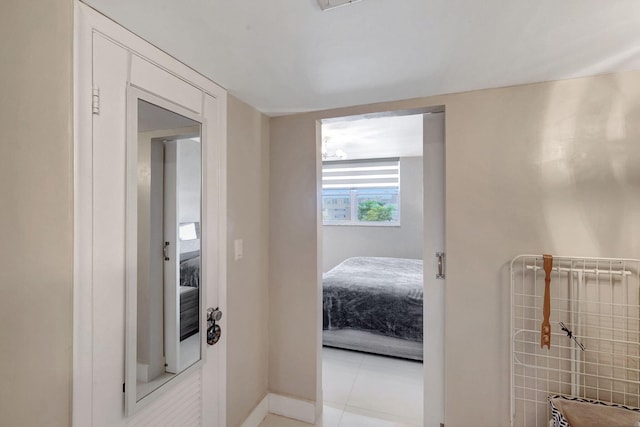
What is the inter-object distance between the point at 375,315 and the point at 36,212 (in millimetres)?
2597

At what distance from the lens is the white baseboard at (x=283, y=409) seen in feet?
6.46

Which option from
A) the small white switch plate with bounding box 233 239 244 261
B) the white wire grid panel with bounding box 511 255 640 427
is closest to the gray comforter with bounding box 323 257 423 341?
the white wire grid panel with bounding box 511 255 640 427

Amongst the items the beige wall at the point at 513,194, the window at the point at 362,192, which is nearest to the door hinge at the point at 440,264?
the beige wall at the point at 513,194

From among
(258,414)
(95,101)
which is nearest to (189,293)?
(95,101)

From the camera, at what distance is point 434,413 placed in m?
1.82

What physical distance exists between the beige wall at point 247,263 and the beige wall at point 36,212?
2.75ft

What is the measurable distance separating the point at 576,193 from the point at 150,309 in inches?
84.2

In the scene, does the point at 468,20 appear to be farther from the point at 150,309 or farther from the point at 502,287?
the point at 150,309

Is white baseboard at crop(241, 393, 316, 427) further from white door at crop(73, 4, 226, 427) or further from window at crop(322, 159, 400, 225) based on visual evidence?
window at crop(322, 159, 400, 225)

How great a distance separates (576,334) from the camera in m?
1.47

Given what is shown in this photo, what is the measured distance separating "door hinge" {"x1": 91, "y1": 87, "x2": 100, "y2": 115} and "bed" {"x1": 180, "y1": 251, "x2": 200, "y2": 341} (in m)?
0.69

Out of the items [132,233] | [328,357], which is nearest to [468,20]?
[132,233]

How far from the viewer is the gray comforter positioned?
8.89ft

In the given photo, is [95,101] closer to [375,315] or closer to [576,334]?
[576,334]
